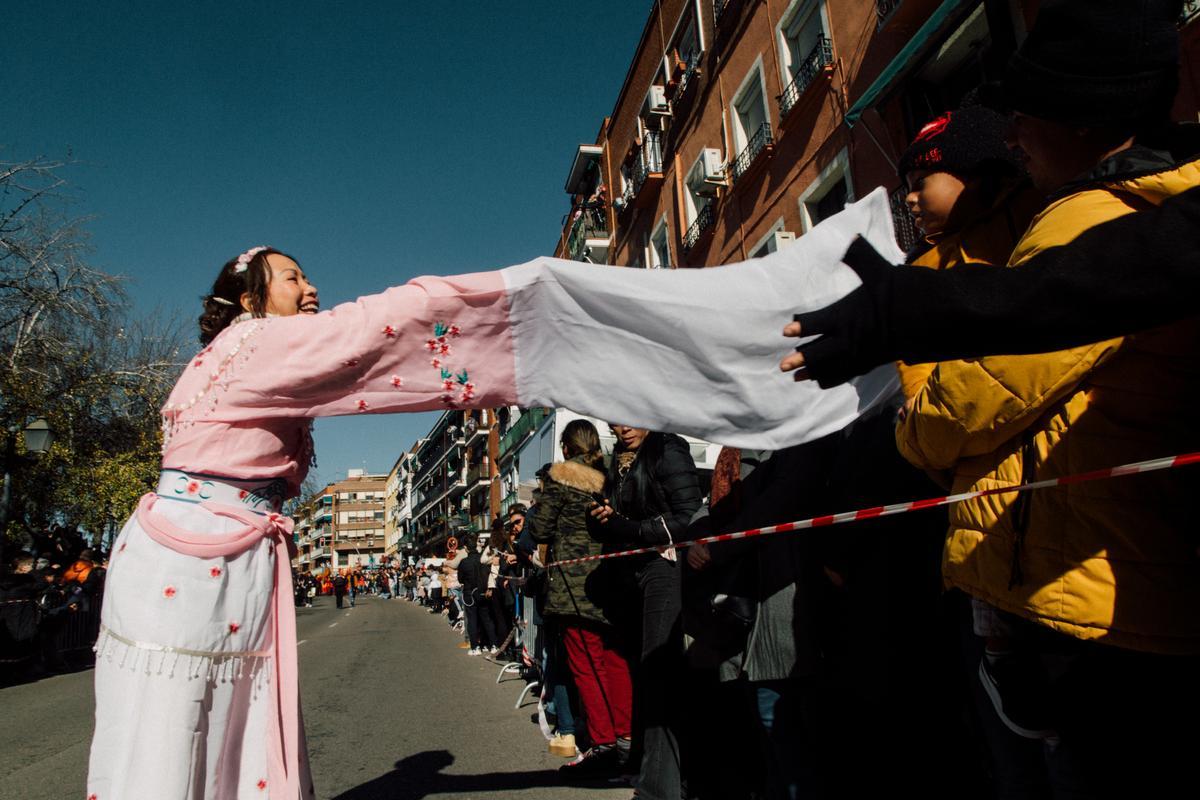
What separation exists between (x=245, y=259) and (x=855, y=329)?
206 cm

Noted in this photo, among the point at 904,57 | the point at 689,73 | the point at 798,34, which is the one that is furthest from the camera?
the point at 689,73

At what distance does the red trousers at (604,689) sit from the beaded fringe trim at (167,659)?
2.65 metres

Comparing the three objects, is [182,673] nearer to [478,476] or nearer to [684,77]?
[684,77]

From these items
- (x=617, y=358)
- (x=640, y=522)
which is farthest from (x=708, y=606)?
(x=617, y=358)

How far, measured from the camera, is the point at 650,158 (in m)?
20.6

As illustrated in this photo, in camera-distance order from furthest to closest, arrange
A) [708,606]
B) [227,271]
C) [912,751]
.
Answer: [708,606]
[912,751]
[227,271]

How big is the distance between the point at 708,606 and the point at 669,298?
4.76 feet

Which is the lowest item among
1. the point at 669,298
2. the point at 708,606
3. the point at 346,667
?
the point at 346,667

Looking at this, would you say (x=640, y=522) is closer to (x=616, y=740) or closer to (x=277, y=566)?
(x=616, y=740)

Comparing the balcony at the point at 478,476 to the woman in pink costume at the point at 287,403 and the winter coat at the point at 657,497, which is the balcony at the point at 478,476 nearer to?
the winter coat at the point at 657,497

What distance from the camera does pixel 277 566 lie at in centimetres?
216


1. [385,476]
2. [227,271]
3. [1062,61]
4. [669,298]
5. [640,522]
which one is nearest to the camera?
[1062,61]

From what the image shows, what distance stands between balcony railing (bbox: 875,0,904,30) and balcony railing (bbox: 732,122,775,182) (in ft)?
10.8

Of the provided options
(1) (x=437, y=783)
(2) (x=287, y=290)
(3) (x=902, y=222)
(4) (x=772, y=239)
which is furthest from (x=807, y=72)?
(2) (x=287, y=290)
